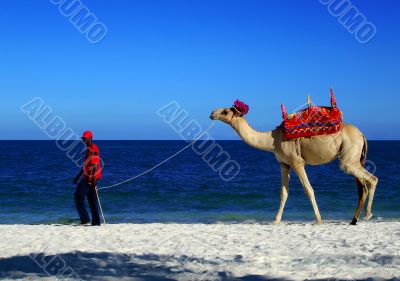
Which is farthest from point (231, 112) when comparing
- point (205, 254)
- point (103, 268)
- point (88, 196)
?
point (103, 268)

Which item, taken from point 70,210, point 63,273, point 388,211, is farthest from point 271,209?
point 63,273

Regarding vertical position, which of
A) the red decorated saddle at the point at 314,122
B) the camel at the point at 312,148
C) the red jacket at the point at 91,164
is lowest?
the red jacket at the point at 91,164

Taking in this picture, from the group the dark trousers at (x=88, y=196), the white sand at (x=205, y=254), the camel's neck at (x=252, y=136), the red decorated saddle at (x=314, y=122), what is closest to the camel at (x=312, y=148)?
the camel's neck at (x=252, y=136)

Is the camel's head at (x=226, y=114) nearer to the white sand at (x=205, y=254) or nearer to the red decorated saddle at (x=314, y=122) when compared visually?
the red decorated saddle at (x=314, y=122)

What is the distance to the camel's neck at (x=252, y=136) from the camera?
10656mm

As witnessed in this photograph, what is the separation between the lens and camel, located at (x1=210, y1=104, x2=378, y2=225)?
10.2 meters

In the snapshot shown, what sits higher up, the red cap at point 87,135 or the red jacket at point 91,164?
the red cap at point 87,135

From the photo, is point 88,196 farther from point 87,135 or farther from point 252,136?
point 252,136

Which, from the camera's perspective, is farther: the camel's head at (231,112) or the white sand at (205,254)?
the camel's head at (231,112)

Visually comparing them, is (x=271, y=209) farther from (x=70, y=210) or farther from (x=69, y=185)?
(x=69, y=185)

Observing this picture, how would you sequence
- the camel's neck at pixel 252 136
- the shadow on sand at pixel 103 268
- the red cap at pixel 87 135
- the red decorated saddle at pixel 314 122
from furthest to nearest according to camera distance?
the camel's neck at pixel 252 136, the red cap at pixel 87 135, the red decorated saddle at pixel 314 122, the shadow on sand at pixel 103 268

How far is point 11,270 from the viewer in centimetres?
741

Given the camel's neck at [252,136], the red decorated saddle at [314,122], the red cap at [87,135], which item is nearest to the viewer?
the red decorated saddle at [314,122]

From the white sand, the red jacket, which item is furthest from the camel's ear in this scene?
the red jacket
